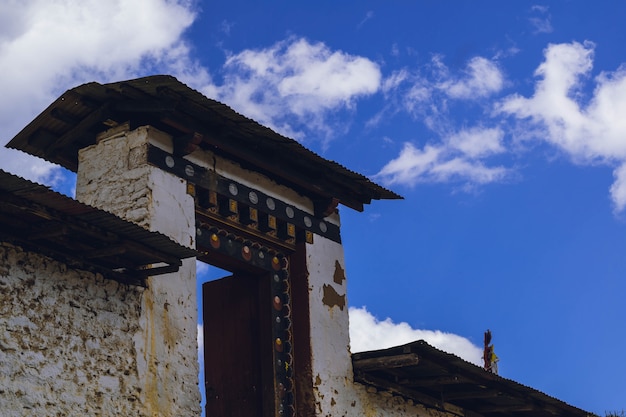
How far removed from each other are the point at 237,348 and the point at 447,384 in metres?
2.83

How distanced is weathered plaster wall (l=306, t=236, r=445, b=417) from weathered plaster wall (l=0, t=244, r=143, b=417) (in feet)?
8.83

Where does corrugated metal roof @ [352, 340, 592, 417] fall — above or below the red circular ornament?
below

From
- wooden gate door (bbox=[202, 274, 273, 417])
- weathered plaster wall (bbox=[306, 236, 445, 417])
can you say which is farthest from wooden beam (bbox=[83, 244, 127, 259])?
weathered plaster wall (bbox=[306, 236, 445, 417])

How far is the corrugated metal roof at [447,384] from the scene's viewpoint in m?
11.3

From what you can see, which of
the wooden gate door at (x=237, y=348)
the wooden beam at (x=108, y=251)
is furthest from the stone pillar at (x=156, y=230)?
the wooden gate door at (x=237, y=348)

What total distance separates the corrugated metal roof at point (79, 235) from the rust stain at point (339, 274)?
10.8ft

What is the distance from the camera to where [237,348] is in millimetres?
11195

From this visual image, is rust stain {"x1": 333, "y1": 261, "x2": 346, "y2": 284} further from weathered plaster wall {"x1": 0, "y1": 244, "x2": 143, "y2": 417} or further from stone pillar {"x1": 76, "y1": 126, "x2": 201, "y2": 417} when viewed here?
weathered plaster wall {"x1": 0, "y1": 244, "x2": 143, "y2": 417}

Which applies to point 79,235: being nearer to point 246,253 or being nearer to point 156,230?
point 156,230

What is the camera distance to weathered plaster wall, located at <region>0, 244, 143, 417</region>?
7.94m

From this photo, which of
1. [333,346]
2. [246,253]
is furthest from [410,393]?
[246,253]

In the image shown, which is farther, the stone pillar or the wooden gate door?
the wooden gate door

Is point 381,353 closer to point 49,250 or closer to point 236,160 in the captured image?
point 236,160

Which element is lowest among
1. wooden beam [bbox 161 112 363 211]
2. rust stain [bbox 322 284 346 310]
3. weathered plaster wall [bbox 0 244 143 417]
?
weathered plaster wall [bbox 0 244 143 417]
